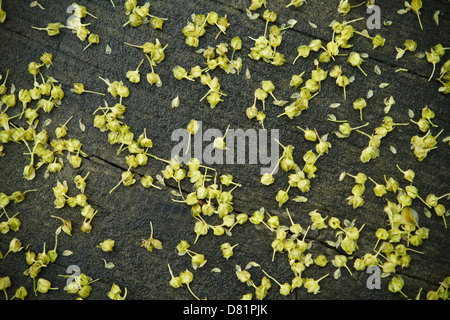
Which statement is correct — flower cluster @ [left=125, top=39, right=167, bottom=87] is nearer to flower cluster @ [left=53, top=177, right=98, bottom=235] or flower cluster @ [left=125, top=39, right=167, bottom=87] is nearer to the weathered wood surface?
the weathered wood surface

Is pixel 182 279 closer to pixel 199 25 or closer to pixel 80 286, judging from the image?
pixel 80 286

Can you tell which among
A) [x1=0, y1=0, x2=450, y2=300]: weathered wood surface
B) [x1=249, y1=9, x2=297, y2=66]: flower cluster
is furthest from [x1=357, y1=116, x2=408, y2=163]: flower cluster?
[x1=249, y1=9, x2=297, y2=66]: flower cluster

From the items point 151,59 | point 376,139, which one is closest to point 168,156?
point 151,59

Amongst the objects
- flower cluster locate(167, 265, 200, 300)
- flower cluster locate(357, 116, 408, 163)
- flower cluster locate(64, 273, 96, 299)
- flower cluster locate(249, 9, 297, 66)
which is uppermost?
flower cluster locate(249, 9, 297, 66)

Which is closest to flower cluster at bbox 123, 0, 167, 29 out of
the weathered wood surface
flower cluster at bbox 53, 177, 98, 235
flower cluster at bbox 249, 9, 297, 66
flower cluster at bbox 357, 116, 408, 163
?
the weathered wood surface

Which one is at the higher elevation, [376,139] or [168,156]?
[376,139]

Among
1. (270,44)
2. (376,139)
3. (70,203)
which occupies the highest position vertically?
(270,44)

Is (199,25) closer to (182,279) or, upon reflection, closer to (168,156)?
(168,156)

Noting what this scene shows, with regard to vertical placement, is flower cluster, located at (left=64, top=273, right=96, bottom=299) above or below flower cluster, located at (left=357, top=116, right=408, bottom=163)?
below
